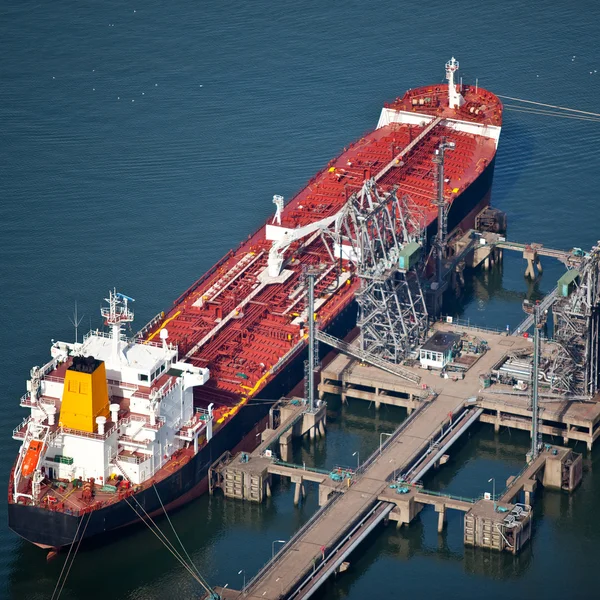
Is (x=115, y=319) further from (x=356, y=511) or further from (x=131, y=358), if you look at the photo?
(x=356, y=511)

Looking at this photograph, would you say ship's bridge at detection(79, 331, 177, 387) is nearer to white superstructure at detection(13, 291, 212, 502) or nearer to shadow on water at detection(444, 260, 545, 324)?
white superstructure at detection(13, 291, 212, 502)

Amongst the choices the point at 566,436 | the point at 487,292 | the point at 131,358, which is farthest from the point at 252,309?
the point at 566,436

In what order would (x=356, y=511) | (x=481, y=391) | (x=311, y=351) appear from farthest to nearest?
(x=481, y=391), (x=311, y=351), (x=356, y=511)

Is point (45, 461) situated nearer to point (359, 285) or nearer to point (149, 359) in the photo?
point (149, 359)

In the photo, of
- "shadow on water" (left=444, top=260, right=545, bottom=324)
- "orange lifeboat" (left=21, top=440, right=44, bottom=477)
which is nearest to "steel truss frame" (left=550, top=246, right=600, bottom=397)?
"shadow on water" (left=444, top=260, right=545, bottom=324)

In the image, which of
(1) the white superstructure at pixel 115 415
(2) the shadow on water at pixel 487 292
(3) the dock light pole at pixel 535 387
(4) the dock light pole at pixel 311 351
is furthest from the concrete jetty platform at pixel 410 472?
(2) the shadow on water at pixel 487 292

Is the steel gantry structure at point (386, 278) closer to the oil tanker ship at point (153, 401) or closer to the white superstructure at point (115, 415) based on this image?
the oil tanker ship at point (153, 401)

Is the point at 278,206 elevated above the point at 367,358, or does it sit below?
above

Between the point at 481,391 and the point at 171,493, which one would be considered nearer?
the point at 171,493
